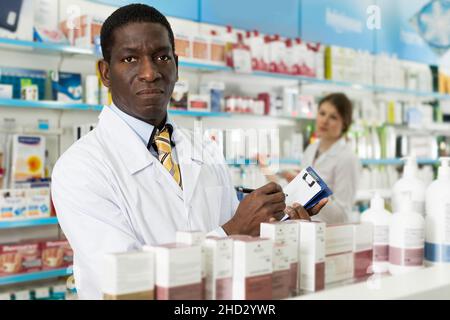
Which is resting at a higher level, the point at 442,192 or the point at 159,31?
the point at 159,31

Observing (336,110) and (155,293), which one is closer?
(155,293)

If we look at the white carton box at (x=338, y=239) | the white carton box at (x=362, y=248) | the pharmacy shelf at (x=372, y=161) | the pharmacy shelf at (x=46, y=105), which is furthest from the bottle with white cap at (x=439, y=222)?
the pharmacy shelf at (x=46, y=105)

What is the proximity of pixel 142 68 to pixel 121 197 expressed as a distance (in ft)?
1.19

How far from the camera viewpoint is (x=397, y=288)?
3.92 feet

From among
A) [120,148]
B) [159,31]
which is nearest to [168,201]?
[120,148]

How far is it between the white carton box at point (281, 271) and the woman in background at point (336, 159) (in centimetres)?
192

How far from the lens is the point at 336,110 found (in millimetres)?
3729

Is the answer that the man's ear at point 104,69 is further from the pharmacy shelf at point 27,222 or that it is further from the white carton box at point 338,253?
the pharmacy shelf at point 27,222

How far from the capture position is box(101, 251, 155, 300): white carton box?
2.97 ft

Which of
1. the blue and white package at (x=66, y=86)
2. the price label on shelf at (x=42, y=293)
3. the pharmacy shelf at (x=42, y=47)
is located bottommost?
the price label on shelf at (x=42, y=293)

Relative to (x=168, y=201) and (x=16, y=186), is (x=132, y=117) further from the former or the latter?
(x=16, y=186)

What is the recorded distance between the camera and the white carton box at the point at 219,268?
1.01m
